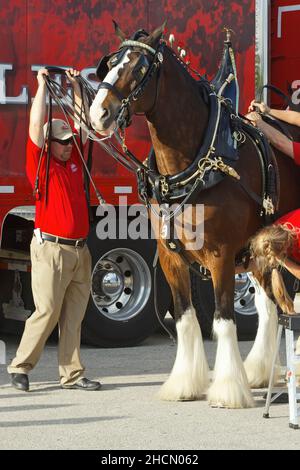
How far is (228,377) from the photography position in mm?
7477

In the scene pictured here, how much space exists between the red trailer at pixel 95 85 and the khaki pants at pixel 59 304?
1.50m

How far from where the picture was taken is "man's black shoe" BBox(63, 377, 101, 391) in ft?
26.8

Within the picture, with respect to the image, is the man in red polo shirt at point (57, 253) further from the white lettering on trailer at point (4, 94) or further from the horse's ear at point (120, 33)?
the white lettering on trailer at point (4, 94)

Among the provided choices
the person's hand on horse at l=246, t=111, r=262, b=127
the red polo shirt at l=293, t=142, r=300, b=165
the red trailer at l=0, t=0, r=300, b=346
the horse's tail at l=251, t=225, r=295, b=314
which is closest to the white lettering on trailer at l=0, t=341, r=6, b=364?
the red trailer at l=0, t=0, r=300, b=346

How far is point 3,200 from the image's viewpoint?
9547mm

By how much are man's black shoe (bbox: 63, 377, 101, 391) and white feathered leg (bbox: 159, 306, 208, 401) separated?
21.7 inches

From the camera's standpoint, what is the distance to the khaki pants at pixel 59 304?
26.4 feet

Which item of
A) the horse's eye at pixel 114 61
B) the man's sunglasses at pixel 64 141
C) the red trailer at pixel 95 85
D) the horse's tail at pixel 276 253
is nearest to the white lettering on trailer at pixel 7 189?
the red trailer at pixel 95 85

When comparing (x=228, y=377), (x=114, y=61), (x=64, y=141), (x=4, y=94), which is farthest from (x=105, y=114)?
(x=4, y=94)

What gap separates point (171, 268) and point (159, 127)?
3.39 feet

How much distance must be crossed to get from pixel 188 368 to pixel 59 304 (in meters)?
1.02

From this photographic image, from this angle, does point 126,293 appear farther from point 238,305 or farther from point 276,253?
point 276,253

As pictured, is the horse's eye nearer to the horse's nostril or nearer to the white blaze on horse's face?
the white blaze on horse's face

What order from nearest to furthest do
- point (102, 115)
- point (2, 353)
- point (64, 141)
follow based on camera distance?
point (102, 115)
point (64, 141)
point (2, 353)
